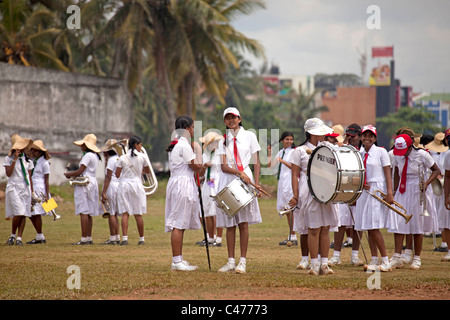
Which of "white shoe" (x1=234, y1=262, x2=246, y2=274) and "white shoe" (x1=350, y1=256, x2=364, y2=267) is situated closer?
"white shoe" (x1=234, y1=262, x2=246, y2=274)

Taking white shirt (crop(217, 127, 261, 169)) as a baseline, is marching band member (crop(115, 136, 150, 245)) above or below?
below

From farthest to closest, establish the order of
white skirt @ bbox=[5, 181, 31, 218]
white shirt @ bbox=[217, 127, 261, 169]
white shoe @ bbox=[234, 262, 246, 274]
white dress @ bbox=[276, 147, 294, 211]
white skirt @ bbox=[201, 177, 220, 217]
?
white skirt @ bbox=[201, 177, 220, 217], white dress @ bbox=[276, 147, 294, 211], white skirt @ bbox=[5, 181, 31, 218], white shirt @ bbox=[217, 127, 261, 169], white shoe @ bbox=[234, 262, 246, 274]

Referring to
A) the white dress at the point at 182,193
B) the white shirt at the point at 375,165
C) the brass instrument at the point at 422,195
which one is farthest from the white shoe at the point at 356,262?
the white dress at the point at 182,193

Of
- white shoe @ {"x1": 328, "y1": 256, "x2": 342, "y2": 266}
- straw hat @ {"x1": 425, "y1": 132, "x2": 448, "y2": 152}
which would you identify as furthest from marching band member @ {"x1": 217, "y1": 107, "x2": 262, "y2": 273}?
straw hat @ {"x1": 425, "y1": 132, "x2": 448, "y2": 152}

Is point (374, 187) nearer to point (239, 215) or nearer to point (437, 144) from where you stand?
point (239, 215)

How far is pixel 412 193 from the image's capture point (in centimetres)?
1162

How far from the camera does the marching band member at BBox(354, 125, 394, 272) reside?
10.6m

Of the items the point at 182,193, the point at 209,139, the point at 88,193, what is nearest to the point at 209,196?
the point at 209,139

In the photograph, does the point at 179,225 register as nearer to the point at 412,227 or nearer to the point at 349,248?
the point at 412,227

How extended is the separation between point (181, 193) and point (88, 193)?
5.34m

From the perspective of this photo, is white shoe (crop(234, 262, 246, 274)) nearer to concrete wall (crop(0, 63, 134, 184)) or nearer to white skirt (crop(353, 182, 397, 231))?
white skirt (crop(353, 182, 397, 231))

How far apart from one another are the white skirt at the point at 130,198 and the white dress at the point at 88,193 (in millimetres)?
536

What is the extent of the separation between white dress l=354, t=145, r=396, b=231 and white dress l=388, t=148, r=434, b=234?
752mm

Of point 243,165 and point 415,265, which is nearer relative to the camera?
point 243,165
